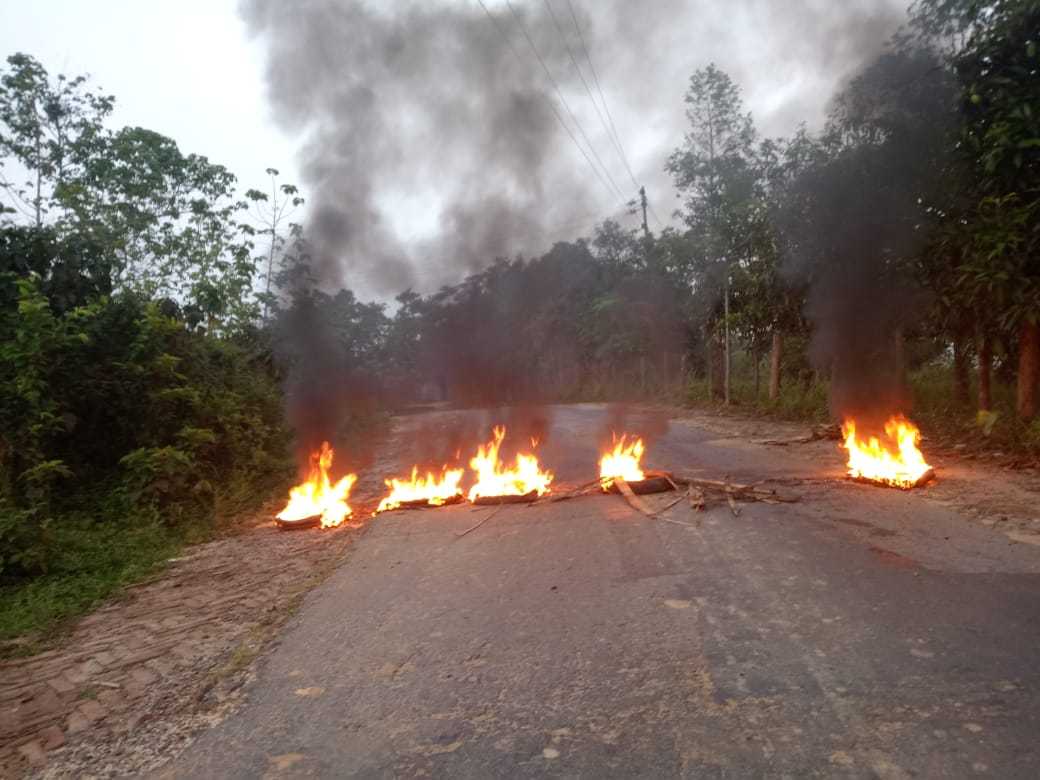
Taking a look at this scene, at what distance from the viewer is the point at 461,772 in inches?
109

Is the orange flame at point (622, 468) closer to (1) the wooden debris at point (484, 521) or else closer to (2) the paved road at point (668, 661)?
→ (1) the wooden debris at point (484, 521)

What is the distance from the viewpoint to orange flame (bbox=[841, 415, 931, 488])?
7387 mm

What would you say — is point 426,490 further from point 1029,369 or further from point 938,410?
point 938,410

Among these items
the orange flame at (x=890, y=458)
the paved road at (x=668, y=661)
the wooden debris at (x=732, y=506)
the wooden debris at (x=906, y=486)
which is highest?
the orange flame at (x=890, y=458)

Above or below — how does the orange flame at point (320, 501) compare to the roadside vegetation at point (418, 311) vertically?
below

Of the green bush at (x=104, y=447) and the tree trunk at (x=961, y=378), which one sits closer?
the green bush at (x=104, y=447)

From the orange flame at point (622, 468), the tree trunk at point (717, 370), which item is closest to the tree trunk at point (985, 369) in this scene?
the orange flame at point (622, 468)

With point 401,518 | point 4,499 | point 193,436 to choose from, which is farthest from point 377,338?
point 4,499

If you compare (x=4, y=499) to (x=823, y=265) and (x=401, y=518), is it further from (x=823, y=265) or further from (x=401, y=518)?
(x=823, y=265)

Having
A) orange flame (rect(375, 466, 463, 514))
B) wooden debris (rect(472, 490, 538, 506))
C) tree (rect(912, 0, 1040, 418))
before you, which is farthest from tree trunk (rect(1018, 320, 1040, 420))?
orange flame (rect(375, 466, 463, 514))

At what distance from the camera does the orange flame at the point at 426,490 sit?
26.7ft

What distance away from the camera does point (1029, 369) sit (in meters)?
9.61

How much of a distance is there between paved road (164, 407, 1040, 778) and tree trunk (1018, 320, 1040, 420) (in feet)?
15.8

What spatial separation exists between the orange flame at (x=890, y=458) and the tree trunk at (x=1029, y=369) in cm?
204
